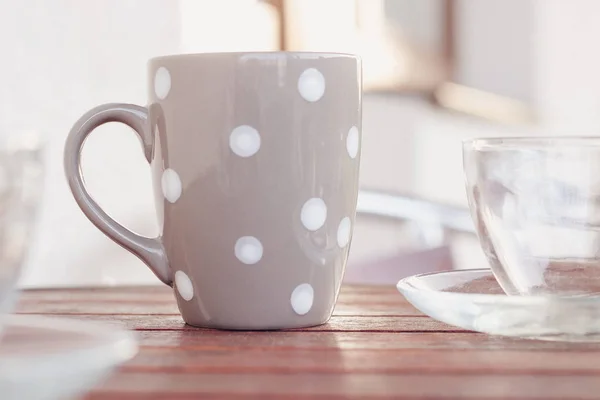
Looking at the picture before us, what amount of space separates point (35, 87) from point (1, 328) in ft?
4.29

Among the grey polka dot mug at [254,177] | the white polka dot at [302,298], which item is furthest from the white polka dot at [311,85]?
the white polka dot at [302,298]

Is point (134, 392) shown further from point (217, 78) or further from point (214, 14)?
point (214, 14)

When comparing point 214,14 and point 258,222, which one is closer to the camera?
point 258,222

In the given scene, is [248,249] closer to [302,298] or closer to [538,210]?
[302,298]

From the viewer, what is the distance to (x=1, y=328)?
0.40 m

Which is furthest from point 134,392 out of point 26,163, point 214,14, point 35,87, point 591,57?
point 591,57

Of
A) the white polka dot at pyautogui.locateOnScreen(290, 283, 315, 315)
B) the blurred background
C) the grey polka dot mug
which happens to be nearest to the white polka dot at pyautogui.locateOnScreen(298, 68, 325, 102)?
the grey polka dot mug

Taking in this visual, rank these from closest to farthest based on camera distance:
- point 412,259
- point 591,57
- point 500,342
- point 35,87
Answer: point 500,342 < point 412,259 < point 35,87 < point 591,57

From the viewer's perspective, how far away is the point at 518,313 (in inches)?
16.7

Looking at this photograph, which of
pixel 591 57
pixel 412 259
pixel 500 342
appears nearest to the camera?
pixel 500 342

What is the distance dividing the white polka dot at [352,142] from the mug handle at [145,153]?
4.4 inches

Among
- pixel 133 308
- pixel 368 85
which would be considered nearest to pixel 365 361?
pixel 133 308

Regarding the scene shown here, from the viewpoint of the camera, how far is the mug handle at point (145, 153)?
51 centimetres

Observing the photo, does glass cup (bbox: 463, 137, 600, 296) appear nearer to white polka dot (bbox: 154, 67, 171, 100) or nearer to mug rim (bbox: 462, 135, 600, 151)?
mug rim (bbox: 462, 135, 600, 151)
